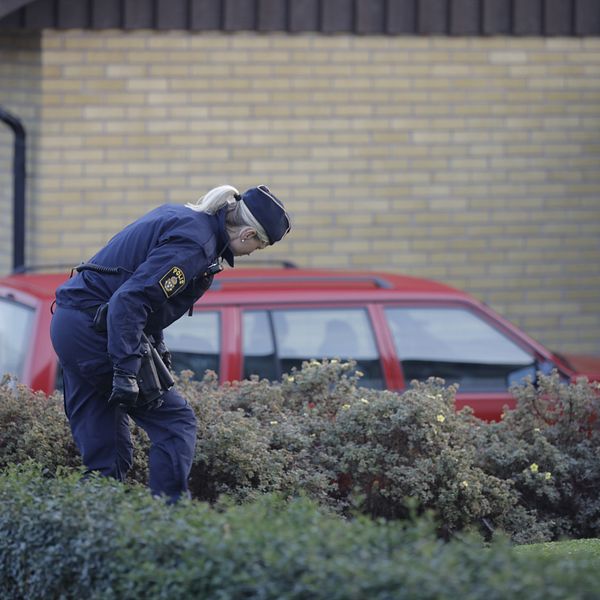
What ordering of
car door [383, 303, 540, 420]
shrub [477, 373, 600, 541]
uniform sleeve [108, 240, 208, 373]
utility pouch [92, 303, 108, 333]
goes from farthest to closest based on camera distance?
car door [383, 303, 540, 420]
shrub [477, 373, 600, 541]
utility pouch [92, 303, 108, 333]
uniform sleeve [108, 240, 208, 373]

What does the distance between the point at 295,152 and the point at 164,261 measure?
4.86 meters

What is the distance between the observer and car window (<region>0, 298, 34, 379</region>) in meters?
6.15

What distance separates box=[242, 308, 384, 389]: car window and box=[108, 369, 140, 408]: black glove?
205cm

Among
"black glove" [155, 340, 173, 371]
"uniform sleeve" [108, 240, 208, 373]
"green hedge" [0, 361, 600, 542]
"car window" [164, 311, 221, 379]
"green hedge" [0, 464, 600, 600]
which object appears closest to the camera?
"green hedge" [0, 464, 600, 600]

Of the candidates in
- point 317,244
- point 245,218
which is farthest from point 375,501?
point 317,244

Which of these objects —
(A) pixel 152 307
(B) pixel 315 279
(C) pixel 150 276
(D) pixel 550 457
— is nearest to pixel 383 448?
(D) pixel 550 457

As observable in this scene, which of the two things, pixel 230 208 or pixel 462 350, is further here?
pixel 462 350

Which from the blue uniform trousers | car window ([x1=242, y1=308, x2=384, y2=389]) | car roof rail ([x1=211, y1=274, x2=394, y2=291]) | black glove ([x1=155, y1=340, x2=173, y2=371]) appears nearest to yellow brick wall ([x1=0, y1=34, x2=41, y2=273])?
car roof rail ([x1=211, y1=274, x2=394, y2=291])

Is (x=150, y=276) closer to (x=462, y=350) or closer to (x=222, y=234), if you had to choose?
(x=222, y=234)

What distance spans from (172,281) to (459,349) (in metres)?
2.73

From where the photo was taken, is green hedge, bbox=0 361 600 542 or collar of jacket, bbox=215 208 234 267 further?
green hedge, bbox=0 361 600 542

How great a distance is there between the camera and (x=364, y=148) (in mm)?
9266

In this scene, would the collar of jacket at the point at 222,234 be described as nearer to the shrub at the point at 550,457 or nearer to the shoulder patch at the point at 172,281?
the shoulder patch at the point at 172,281

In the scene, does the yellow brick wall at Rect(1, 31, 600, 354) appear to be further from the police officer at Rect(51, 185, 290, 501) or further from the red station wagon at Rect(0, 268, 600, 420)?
the police officer at Rect(51, 185, 290, 501)
